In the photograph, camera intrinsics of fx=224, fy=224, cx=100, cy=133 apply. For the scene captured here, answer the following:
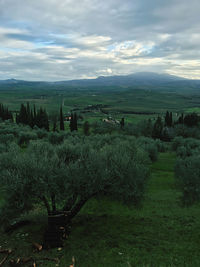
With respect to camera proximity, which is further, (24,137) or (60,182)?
(24,137)

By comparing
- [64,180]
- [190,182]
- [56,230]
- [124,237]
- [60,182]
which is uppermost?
[64,180]

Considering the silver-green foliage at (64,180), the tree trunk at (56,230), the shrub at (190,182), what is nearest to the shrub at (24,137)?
the silver-green foliage at (64,180)

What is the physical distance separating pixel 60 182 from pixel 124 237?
8009 millimetres

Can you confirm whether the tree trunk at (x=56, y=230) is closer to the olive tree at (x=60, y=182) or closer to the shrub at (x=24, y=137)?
the olive tree at (x=60, y=182)

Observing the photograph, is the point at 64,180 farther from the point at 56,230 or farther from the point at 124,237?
the point at 124,237

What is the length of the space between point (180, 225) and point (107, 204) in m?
9.67

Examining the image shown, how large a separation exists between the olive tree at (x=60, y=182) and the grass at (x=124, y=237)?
6.80 feet

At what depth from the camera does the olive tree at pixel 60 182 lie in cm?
1839

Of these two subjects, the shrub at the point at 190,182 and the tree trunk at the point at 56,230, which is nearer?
the tree trunk at the point at 56,230

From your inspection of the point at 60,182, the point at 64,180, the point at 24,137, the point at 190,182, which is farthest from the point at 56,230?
the point at 24,137

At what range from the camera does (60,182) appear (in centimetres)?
1888

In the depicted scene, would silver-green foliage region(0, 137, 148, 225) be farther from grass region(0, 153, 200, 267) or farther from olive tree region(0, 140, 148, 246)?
grass region(0, 153, 200, 267)

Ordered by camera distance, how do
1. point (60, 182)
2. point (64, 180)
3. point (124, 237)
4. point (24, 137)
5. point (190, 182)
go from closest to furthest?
point (64, 180) < point (60, 182) < point (124, 237) < point (190, 182) < point (24, 137)

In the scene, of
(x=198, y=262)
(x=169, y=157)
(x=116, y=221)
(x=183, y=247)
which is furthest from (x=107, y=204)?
(x=169, y=157)
